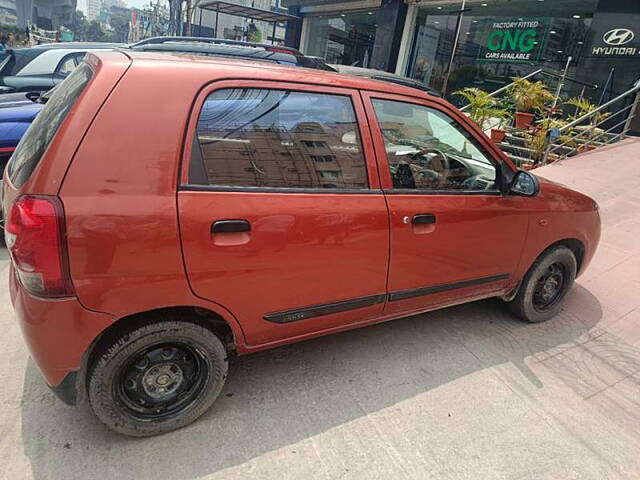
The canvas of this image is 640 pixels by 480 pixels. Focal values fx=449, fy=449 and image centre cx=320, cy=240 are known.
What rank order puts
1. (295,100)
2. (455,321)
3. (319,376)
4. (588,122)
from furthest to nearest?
(588,122) → (455,321) → (319,376) → (295,100)

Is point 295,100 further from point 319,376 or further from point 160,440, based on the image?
point 160,440

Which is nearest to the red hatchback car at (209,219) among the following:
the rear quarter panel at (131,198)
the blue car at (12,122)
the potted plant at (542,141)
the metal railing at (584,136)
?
the rear quarter panel at (131,198)

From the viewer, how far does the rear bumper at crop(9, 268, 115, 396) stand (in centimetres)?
187

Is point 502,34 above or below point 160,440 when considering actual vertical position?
above

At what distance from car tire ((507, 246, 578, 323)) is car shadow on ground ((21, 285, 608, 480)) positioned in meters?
0.11

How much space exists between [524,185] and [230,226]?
211 cm

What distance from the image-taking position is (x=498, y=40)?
14047mm

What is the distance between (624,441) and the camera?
8.17 ft

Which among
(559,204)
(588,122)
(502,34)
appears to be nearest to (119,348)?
(559,204)

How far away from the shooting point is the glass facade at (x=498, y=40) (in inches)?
472

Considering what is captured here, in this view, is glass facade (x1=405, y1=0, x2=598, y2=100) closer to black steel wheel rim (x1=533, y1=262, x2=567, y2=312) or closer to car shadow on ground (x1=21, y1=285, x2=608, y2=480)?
black steel wheel rim (x1=533, y1=262, x2=567, y2=312)

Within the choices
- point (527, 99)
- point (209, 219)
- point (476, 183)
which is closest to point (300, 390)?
point (209, 219)

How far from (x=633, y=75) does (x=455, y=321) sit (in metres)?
10.4

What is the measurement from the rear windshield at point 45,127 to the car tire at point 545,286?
10.4 feet
